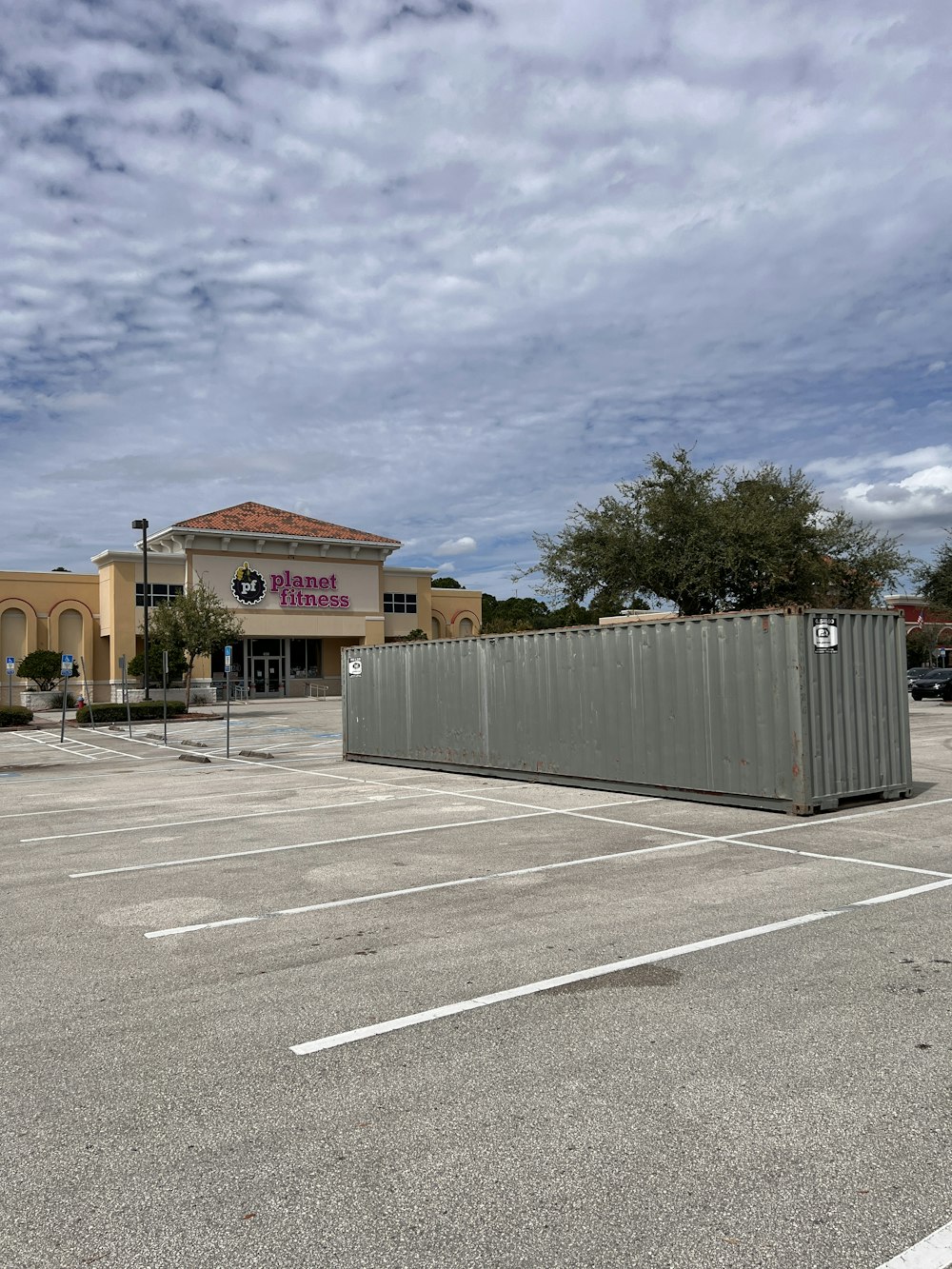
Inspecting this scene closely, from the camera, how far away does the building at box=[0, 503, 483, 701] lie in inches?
2120

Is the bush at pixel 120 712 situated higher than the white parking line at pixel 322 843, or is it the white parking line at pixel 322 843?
the bush at pixel 120 712

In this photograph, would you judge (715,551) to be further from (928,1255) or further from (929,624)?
(929,624)

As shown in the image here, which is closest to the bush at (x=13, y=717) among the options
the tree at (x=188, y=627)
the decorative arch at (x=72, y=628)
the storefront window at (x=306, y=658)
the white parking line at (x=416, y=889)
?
the tree at (x=188, y=627)

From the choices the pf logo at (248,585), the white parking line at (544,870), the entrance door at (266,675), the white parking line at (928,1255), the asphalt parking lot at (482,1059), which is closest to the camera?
the white parking line at (928,1255)

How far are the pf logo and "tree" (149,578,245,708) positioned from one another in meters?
7.33

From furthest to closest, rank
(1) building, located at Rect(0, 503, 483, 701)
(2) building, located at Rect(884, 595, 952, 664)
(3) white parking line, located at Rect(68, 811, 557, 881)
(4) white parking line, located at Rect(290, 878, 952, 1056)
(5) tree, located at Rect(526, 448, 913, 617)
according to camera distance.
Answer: (2) building, located at Rect(884, 595, 952, 664), (1) building, located at Rect(0, 503, 483, 701), (5) tree, located at Rect(526, 448, 913, 617), (3) white parking line, located at Rect(68, 811, 557, 881), (4) white parking line, located at Rect(290, 878, 952, 1056)

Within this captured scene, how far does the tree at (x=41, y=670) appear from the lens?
49.7 meters

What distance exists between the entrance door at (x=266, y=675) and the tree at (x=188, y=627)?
9636mm

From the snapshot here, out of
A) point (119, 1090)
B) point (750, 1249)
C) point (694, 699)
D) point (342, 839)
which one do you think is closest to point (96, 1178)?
point (119, 1090)

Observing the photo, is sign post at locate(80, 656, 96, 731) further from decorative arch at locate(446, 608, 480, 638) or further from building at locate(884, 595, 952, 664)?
building at locate(884, 595, 952, 664)

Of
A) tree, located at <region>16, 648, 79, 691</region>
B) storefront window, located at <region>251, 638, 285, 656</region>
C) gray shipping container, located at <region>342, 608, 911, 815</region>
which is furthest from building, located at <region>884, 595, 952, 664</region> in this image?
gray shipping container, located at <region>342, 608, 911, 815</region>

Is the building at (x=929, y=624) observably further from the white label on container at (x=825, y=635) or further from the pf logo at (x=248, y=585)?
the white label on container at (x=825, y=635)

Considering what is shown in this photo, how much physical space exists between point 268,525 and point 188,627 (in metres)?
13.9

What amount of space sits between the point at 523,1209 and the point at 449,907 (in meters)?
4.33
